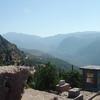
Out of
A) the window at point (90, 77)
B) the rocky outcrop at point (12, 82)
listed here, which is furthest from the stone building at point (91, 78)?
the rocky outcrop at point (12, 82)

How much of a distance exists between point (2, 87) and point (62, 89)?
1047cm

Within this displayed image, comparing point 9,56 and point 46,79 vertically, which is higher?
point 46,79

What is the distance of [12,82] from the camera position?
7.76 meters

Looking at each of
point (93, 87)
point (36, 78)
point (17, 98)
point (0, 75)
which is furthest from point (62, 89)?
point (0, 75)

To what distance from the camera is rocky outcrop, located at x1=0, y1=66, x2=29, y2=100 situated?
7.48m

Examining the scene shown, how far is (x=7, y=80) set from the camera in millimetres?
7562

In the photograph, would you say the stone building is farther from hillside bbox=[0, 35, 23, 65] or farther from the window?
hillside bbox=[0, 35, 23, 65]

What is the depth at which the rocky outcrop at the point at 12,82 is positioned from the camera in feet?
24.5

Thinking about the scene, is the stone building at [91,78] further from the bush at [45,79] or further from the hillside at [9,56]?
the hillside at [9,56]

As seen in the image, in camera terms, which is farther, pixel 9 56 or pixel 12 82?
pixel 9 56

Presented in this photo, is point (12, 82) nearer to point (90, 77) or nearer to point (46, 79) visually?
point (90, 77)

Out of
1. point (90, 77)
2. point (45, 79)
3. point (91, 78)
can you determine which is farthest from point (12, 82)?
point (45, 79)

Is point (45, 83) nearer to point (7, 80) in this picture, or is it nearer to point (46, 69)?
point (46, 69)

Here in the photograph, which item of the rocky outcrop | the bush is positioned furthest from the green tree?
the rocky outcrop
